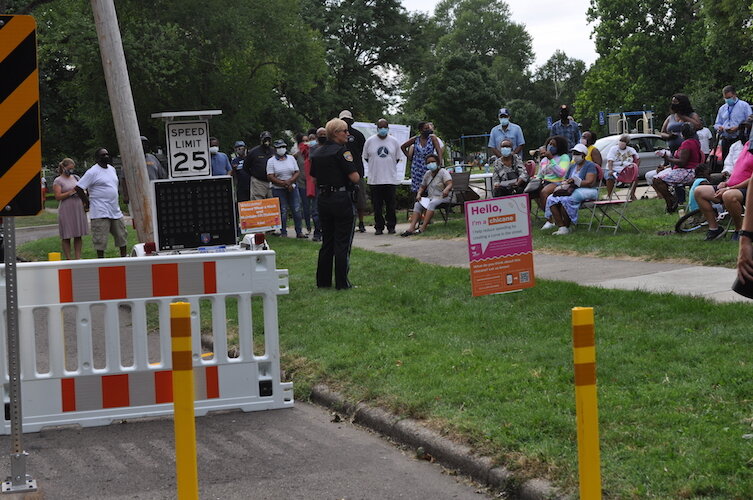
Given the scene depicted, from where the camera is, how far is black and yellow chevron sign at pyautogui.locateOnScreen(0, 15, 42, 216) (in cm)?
551

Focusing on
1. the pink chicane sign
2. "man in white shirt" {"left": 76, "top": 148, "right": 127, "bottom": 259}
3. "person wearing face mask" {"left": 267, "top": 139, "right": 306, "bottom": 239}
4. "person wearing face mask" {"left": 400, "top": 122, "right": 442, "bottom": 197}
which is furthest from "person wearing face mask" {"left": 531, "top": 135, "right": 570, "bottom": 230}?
"man in white shirt" {"left": 76, "top": 148, "right": 127, "bottom": 259}

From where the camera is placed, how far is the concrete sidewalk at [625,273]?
34.4 feet

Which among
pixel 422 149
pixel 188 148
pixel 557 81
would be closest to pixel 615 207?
pixel 422 149

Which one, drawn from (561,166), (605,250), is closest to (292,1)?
(561,166)

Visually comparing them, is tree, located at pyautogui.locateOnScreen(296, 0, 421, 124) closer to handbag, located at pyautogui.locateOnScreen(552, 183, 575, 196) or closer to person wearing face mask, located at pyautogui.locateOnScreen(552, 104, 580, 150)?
person wearing face mask, located at pyautogui.locateOnScreen(552, 104, 580, 150)

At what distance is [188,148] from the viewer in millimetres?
14812

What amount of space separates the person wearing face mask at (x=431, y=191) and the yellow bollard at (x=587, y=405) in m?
15.3

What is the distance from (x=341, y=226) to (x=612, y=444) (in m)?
7.37

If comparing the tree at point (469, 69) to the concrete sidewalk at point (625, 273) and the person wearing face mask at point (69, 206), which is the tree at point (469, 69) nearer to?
the person wearing face mask at point (69, 206)

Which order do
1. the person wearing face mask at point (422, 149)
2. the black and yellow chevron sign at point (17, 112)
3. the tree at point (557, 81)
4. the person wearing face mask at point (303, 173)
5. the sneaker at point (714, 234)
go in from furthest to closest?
1. the tree at point (557, 81)
2. the person wearing face mask at point (303, 173)
3. the person wearing face mask at point (422, 149)
4. the sneaker at point (714, 234)
5. the black and yellow chevron sign at point (17, 112)

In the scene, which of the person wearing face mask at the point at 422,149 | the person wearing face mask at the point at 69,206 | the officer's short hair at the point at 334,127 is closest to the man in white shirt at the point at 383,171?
the person wearing face mask at the point at 422,149

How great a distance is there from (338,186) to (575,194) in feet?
16.9

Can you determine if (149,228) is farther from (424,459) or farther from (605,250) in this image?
(424,459)

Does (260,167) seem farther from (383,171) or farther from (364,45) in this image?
(364,45)
